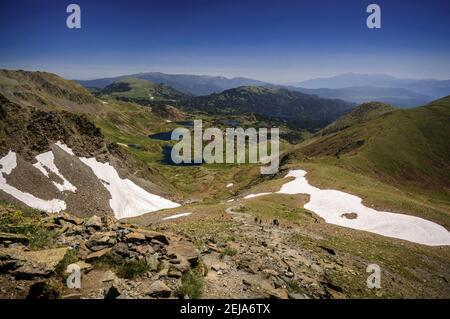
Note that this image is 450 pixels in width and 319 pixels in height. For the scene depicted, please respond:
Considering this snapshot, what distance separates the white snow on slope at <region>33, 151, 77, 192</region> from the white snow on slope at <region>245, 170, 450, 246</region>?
45798 mm

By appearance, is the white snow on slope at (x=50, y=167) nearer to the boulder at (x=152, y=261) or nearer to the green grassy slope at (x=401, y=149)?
the boulder at (x=152, y=261)

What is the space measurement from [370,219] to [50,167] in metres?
63.1

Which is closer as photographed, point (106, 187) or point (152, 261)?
point (152, 261)

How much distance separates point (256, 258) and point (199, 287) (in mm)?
7403

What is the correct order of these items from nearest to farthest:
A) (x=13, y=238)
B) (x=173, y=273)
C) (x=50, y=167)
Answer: (x=173, y=273), (x=13, y=238), (x=50, y=167)

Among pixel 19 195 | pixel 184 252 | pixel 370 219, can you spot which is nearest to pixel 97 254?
pixel 184 252

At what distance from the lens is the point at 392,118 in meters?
184

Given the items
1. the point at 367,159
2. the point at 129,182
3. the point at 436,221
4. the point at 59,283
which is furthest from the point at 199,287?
the point at 367,159

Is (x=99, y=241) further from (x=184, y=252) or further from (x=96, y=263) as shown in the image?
(x=184, y=252)

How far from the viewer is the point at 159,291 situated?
14258mm

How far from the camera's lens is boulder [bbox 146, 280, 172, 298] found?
559 inches

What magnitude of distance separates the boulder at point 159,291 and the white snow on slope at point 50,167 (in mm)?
55016

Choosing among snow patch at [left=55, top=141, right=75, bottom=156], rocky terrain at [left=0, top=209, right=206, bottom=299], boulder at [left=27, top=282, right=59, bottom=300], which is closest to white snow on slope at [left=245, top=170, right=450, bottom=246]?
rocky terrain at [left=0, top=209, right=206, bottom=299]

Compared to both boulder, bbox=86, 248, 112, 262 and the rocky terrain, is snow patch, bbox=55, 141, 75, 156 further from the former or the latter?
boulder, bbox=86, 248, 112, 262
